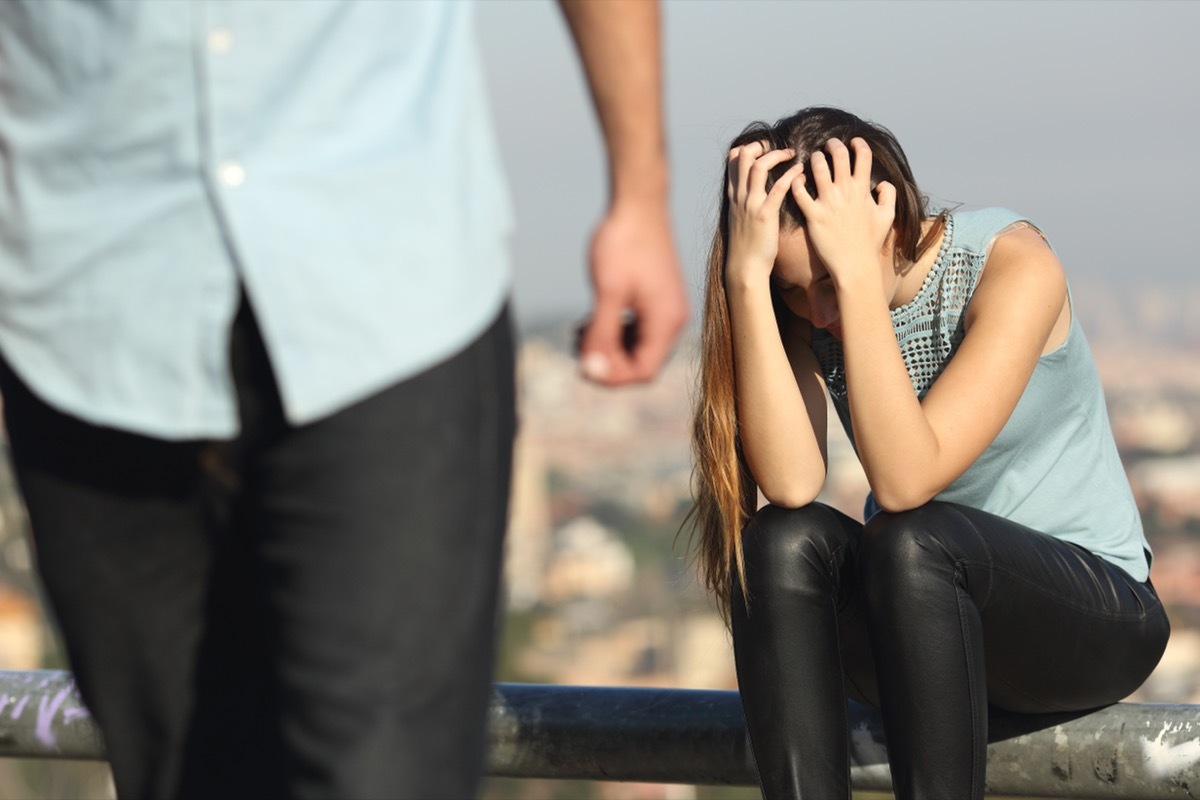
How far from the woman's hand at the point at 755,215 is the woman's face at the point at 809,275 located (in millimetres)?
23

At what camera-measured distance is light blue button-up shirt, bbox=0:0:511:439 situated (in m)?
1.05

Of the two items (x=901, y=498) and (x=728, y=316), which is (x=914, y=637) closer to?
(x=901, y=498)

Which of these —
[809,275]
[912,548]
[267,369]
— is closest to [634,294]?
[267,369]

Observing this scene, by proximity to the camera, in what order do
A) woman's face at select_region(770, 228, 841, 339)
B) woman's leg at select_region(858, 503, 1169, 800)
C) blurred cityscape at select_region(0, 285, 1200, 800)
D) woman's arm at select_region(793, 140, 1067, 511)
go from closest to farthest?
woman's leg at select_region(858, 503, 1169, 800) → woman's arm at select_region(793, 140, 1067, 511) → woman's face at select_region(770, 228, 841, 339) → blurred cityscape at select_region(0, 285, 1200, 800)

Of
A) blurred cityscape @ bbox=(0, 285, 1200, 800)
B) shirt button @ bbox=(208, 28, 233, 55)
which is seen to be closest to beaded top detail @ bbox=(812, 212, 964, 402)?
shirt button @ bbox=(208, 28, 233, 55)

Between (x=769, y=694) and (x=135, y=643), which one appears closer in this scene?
(x=135, y=643)

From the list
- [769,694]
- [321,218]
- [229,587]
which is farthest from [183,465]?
[769,694]

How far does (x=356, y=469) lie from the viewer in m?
1.05

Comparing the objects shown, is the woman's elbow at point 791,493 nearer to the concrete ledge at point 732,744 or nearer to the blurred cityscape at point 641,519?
the concrete ledge at point 732,744

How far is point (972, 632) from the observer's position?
2143mm

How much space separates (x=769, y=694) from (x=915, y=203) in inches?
37.1

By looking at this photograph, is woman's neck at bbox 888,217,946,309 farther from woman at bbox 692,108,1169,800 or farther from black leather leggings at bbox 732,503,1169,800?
black leather leggings at bbox 732,503,1169,800

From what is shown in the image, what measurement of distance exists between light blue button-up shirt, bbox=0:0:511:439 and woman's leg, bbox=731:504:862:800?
1.17 metres

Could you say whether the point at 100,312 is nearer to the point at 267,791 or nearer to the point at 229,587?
the point at 229,587
